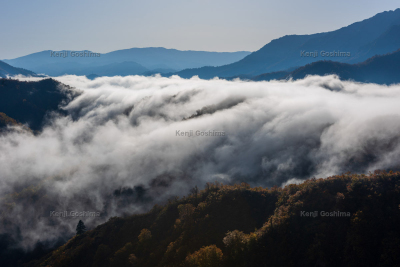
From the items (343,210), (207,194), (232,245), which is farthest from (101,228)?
(343,210)

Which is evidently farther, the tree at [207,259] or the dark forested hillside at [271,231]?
the tree at [207,259]

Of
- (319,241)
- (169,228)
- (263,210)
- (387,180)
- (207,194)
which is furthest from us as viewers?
(207,194)

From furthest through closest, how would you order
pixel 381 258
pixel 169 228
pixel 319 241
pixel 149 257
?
1. pixel 169 228
2. pixel 149 257
3. pixel 319 241
4. pixel 381 258

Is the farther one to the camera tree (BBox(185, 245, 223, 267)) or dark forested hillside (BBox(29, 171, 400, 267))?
tree (BBox(185, 245, 223, 267))

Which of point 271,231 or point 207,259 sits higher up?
point 271,231

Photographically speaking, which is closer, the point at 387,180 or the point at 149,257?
the point at 387,180

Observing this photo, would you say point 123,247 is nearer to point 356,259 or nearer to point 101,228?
point 101,228

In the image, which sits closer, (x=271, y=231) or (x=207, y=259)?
(x=207, y=259)

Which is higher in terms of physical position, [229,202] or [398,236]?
[398,236]
